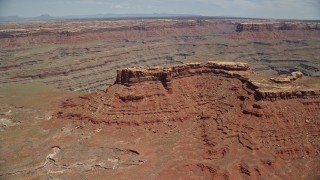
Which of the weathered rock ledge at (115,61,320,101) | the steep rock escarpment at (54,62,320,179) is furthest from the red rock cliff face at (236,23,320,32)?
the steep rock escarpment at (54,62,320,179)

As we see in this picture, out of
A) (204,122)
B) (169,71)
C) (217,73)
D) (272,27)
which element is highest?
(272,27)

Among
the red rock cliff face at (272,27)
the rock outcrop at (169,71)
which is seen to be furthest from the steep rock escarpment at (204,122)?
the red rock cliff face at (272,27)

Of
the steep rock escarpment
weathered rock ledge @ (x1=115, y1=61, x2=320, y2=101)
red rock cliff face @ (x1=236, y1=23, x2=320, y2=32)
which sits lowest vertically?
the steep rock escarpment

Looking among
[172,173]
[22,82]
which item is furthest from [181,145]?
[22,82]

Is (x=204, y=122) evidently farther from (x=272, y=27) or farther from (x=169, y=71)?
(x=272, y=27)

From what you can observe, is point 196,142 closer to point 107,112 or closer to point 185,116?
point 185,116

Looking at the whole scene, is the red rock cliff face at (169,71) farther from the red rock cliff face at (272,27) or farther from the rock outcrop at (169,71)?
the red rock cliff face at (272,27)

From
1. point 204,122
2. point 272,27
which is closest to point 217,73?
point 204,122

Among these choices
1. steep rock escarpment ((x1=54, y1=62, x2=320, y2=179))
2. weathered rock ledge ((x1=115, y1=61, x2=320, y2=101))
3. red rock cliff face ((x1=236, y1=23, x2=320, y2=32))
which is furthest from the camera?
red rock cliff face ((x1=236, y1=23, x2=320, y2=32))

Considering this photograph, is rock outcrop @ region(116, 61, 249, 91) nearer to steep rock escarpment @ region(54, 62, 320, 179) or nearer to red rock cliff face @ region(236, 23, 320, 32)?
steep rock escarpment @ region(54, 62, 320, 179)
